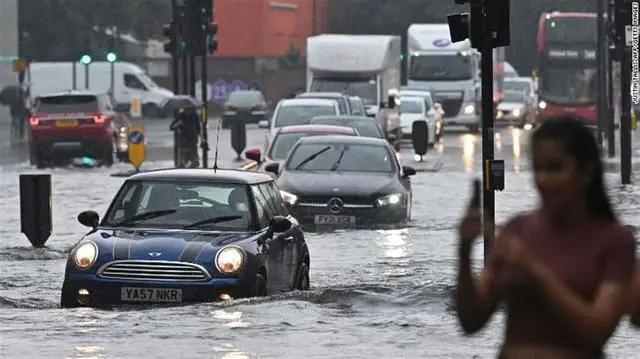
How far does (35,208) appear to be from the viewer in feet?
74.5

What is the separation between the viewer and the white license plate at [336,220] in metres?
24.7

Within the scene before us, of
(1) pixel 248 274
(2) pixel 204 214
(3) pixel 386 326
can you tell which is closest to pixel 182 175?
(2) pixel 204 214

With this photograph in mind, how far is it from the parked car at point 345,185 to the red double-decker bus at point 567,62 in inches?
Result: 1546

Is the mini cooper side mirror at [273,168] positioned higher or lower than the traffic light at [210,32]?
Answer: lower

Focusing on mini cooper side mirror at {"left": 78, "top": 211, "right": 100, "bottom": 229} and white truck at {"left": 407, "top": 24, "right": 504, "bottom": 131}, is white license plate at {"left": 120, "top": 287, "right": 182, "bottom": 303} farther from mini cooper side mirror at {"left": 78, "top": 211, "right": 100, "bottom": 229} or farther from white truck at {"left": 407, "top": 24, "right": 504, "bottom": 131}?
white truck at {"left": 407, "top": 24, "right": 504, "bottom": 131}

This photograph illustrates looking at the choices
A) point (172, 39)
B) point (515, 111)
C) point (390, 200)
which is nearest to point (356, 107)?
point (172, 39)

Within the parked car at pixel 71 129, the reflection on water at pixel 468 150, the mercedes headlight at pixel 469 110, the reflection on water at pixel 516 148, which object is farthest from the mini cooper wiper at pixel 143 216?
the mercedes headlight at pixel 469 110

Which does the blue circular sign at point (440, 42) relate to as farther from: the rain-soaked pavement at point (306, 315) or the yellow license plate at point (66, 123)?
the rain-soaked pavement at point (306, 315)

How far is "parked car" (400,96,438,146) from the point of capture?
57.5 metres

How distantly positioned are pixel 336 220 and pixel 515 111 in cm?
5270

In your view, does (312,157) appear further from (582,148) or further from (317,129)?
(582,148)

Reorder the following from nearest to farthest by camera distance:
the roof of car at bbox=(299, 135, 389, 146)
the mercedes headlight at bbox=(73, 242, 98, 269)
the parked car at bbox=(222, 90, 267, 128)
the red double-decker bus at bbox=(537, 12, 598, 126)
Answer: the mercedes headlight at bbox=(73, 242, 98, 269)
the roof of car at bbox=(299, 135, 389, 146)
the red double-decker bus at bbox=(537, 12, 598, 126)
the parked car at bbox=(222, 90, 267, 128)

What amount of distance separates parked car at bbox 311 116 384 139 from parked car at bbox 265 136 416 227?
30.9ft

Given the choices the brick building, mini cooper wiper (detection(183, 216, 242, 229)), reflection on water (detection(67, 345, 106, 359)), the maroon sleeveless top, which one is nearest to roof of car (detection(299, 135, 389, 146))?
mini cooper wiper (detection(183, 216, 242, 229))
